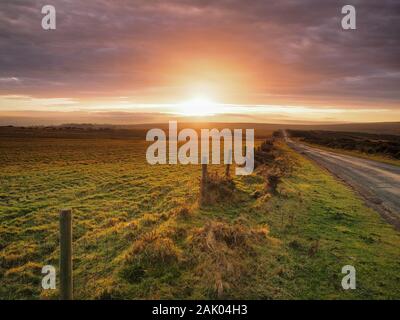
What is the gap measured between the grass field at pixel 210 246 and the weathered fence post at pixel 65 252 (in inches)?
45.9


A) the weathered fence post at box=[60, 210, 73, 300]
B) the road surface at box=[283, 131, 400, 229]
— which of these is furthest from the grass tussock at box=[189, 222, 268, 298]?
the road surface at box=[283, 131, 400, 229]

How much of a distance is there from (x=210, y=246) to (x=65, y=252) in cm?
379

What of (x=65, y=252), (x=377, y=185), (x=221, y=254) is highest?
(x=65, y=252)

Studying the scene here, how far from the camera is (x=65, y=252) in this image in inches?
210

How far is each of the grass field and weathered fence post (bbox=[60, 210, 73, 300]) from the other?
1165mm

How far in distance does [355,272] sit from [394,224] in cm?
457

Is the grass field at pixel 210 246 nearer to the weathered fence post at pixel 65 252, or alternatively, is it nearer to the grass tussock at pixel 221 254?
the grass tussock at pixel 221 254

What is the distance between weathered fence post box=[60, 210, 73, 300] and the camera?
5.18m

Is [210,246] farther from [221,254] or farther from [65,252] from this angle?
[65,252]

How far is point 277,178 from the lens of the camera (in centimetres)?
1689

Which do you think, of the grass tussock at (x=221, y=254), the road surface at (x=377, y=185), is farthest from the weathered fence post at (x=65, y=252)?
the road surface at (x=377, y=185)

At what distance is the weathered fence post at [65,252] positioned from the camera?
17.0ft

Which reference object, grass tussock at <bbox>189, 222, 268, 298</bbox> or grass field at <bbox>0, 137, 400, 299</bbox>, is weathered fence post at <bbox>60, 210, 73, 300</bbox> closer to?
grass field at <bbox>0, 137, 400, 299</bbox>

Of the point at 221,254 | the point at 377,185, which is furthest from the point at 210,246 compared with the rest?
the point at 377,185
